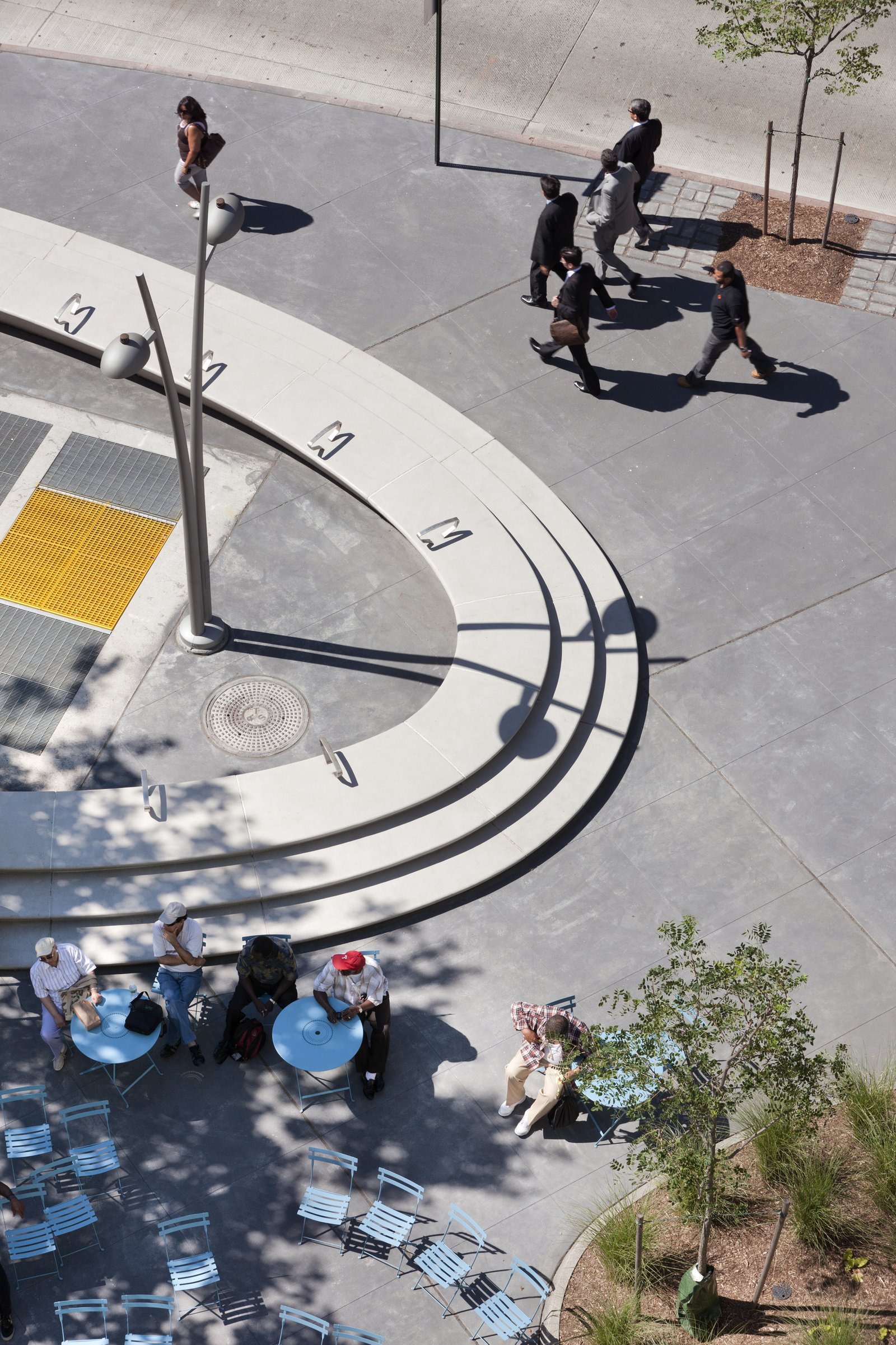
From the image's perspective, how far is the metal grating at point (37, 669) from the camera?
12.7 metres

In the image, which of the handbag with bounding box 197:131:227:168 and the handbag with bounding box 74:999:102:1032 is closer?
the handbag with bounding box 74:999:102:1032

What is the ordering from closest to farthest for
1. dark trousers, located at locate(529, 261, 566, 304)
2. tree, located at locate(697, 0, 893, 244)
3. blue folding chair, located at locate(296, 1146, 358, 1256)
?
blue folding chair, located at locate(296, 1146, 358, 1256), tree, located at locate(697, 0, 893, 244), dark trousers, located at locate(529, 261, 566, 304)

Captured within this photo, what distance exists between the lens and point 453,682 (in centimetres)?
1302

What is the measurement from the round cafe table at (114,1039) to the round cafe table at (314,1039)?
0.96 meters

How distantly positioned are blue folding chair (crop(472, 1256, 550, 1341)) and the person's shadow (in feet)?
39.8

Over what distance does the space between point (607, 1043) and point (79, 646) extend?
22.5 ft

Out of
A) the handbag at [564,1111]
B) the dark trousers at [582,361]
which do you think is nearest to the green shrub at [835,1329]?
the handbag at [564,1111]

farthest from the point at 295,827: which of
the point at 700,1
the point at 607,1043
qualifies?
the point at 700,1

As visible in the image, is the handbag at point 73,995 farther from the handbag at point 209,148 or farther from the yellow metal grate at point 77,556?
the handbag at point 209,148

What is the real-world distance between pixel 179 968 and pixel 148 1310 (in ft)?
7.91

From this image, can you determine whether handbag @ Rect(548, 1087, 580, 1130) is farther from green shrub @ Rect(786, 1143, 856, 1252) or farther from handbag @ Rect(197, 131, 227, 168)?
handbag @ Rect(197, 131, 227, 168)

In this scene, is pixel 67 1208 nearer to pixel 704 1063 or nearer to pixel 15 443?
pixel 704 1063

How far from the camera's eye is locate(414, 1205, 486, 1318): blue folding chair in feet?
32.4

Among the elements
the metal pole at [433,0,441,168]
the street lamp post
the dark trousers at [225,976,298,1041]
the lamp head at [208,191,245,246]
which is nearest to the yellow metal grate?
the street lamp post
